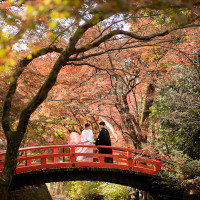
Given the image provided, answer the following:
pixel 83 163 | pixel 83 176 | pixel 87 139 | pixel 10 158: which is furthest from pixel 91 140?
pixel 10 158

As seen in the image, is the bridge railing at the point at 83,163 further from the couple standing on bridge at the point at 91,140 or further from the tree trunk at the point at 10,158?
the tree trunk at the point at 10,158

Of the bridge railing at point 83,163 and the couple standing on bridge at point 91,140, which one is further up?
the couple standing on bridge at point 91,140

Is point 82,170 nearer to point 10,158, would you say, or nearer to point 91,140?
point 91,140

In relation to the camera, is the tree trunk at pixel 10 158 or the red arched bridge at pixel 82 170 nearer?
the tree trunk at pixel 10 158

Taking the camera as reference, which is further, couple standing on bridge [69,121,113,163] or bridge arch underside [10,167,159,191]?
couple standing on bridge [69,121,113,163]

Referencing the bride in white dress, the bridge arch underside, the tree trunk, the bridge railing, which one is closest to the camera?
the tree trunk

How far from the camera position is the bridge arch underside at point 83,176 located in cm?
849

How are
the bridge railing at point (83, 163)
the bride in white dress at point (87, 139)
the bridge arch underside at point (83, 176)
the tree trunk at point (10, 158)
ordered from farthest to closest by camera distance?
the bride in white dress at point (87, 139)
the bridge railing at point (83, 163)
the bridge arch underside at point (83, 176)
the tree trunk at point (10, 158)

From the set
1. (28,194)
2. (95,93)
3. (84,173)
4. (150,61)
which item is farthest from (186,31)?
(28,194)

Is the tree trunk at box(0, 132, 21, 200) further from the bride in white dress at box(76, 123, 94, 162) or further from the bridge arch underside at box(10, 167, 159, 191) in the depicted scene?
the bride in white dress at box(76, 123, 94, 162)

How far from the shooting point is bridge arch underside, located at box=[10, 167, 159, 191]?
8.49 meters

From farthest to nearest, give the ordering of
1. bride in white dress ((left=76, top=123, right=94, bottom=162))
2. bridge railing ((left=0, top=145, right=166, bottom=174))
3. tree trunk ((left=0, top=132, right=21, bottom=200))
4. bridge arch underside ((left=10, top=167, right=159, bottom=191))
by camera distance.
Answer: bride in white dress ((left=76, top=123, right=94, bottom=162)) < bridge railing ((left=0, top=145, right=166, bottom=174)) < bridge arch underside ((left=10, top=167, right=159, bottom=191)) < tree trunk ((left=0, top=132, right=21, bottom=200))

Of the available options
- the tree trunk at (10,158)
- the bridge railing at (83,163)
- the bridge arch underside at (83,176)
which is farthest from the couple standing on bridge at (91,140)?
the tree trunk at (10,158)

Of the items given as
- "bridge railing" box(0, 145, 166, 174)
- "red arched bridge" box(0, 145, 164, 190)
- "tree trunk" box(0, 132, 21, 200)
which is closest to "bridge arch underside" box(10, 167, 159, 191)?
"red arched bridge" box(0, 145, 164, 190)
